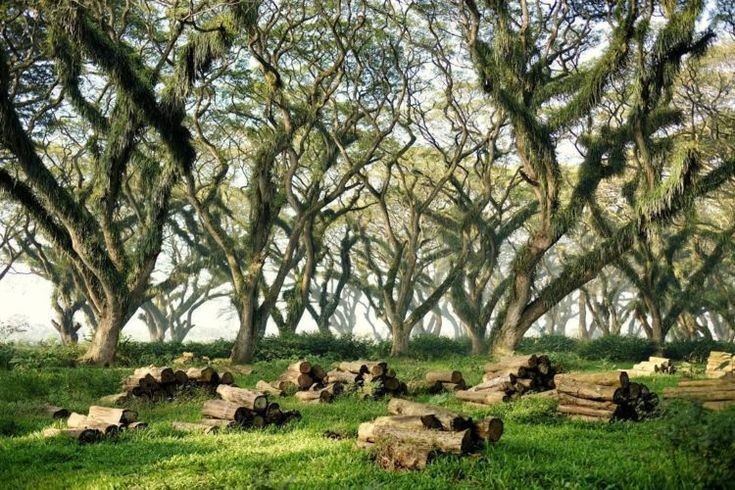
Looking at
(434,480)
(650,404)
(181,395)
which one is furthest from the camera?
(181,395)

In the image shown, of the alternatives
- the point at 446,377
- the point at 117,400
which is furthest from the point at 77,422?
the point at 446,377

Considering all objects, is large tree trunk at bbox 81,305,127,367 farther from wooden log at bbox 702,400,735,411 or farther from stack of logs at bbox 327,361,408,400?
wooden log at bbox 702,400,735,411

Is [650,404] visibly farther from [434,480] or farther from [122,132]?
[122,132]

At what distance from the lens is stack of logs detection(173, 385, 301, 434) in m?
10.4


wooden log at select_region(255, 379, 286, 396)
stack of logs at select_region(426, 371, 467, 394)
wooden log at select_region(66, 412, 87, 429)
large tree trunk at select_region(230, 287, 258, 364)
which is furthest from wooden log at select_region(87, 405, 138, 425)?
large tree trunk at select_region(230, 287, 258, 364)

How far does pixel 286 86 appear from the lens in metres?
26.7

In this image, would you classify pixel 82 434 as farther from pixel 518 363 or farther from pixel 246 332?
pixel 246 332

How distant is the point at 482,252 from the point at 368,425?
23.9m

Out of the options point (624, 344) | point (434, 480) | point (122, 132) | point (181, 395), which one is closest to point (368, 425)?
point (434, 480)

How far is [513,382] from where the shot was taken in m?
13.4

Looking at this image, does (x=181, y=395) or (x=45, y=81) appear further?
(x=45, y=81)

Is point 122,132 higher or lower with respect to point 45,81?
lower

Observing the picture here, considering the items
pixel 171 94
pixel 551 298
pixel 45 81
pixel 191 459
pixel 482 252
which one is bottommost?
pixel 191 459

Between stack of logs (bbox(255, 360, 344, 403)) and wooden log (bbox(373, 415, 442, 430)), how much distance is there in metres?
5.70
